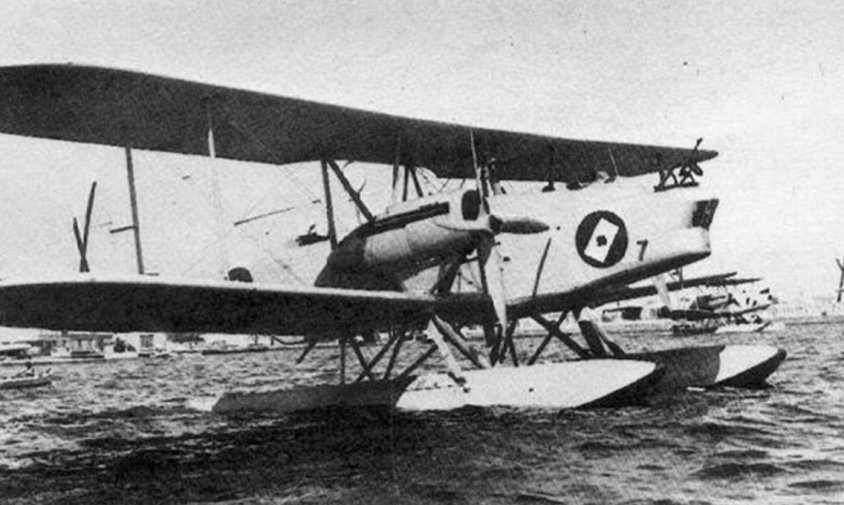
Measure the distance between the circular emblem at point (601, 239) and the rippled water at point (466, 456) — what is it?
1956 millimetres

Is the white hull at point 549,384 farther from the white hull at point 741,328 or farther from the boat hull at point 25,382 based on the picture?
the white hull at point 741,328

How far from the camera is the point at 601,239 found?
10289 millimetres

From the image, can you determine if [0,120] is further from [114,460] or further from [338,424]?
[338,424]

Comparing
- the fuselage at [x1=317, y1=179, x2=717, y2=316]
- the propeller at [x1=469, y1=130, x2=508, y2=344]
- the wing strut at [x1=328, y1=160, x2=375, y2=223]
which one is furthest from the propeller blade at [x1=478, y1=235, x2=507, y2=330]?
the wing strut at [x1=328, y1=160, x2=375, y2=223]

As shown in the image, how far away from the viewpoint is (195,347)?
7700cm

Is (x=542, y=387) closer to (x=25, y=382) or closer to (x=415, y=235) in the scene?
(x=415, y=235)

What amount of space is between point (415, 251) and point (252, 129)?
2727 millimetres

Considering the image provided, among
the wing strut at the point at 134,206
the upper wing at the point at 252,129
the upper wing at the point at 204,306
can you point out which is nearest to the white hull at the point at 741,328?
the upper wing at the point at 252,129

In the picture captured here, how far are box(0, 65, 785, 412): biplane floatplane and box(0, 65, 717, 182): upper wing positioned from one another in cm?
3

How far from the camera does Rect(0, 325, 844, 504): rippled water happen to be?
18.6ft

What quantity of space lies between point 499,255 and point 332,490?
16.2 feet

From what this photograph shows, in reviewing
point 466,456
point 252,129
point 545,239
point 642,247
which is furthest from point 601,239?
point 252,129

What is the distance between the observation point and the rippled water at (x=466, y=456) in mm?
5680

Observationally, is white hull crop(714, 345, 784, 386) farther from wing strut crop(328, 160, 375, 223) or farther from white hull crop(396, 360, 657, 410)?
wing strut crop(328, 160, 375, 223)
